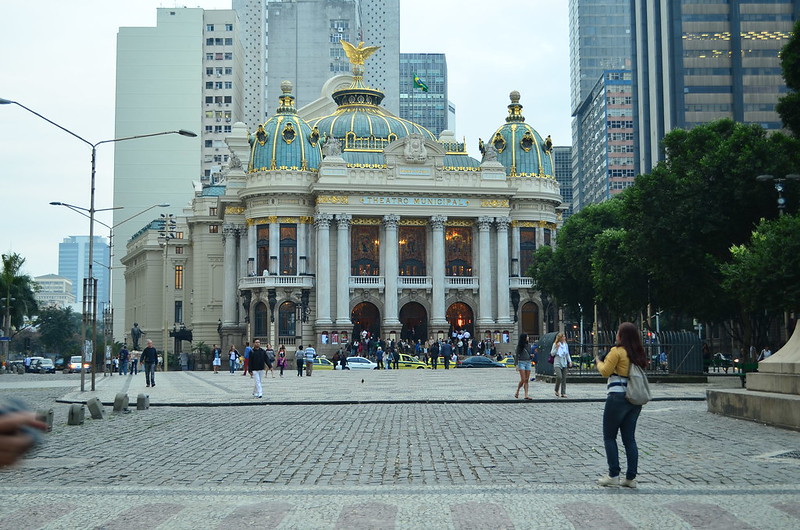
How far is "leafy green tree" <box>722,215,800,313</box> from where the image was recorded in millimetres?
31406

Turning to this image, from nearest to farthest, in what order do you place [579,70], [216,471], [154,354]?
[216,471], [154,354], [579,70]

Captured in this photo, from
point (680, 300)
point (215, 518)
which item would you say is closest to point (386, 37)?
point (680, 300)

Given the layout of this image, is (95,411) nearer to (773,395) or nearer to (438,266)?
(773,395)

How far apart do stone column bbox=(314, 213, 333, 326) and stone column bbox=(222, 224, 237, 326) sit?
11692mm

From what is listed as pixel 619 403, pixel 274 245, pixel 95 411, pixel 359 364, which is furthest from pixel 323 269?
pixel 619 403

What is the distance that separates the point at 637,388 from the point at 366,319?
75.1 metres

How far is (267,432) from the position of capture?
19.5m

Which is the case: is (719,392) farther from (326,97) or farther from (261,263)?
(326,97)

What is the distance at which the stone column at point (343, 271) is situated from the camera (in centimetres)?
8388

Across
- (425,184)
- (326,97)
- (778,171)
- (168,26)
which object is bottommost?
(778,171)

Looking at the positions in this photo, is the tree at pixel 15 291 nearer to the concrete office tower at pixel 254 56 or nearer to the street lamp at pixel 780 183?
the street lamp at pixel 780 183

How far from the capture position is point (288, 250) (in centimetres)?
8681

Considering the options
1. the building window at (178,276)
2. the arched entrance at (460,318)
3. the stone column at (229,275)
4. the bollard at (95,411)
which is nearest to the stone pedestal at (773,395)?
the bollard at (95,411)

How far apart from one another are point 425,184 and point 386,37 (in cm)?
11630
